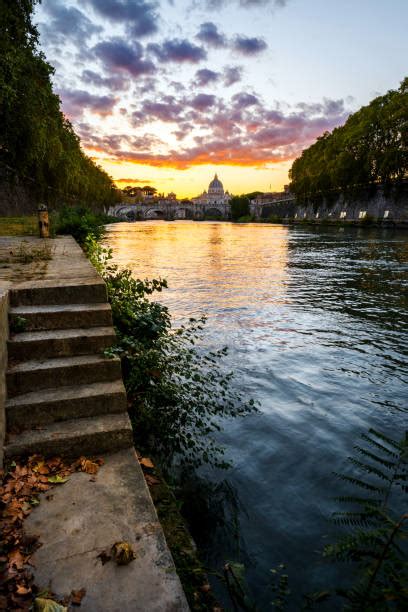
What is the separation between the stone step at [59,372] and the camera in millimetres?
3857

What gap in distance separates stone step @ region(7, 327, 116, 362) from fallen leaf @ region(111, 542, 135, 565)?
7.28 ft

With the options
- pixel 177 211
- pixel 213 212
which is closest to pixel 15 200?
pixel 213 212

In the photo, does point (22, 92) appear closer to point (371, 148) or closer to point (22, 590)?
point (22, 590)

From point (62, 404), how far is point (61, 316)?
123 centimetres

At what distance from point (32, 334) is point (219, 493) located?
2.66 m

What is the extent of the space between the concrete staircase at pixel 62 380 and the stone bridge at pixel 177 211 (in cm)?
16529

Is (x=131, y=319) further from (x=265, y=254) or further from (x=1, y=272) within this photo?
(x=265, y=254)

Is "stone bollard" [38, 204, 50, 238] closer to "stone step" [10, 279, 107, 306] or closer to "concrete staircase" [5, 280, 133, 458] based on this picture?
"stone step" [10, 279, 107, 306]

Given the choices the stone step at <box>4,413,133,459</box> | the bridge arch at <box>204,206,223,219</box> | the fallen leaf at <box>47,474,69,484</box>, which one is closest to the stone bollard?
the stone step at <box>4,413,133,459</box>

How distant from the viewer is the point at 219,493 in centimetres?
404

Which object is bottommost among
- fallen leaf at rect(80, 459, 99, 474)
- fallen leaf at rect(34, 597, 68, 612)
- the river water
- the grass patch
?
the river water

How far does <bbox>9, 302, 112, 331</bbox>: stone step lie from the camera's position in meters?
4.48

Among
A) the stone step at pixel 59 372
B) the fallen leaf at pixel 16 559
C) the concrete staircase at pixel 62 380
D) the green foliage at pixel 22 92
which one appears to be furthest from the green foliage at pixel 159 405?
the green foliage at pixel 22 92

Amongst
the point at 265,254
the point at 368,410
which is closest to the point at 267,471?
the point at 368,410
